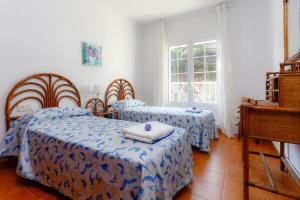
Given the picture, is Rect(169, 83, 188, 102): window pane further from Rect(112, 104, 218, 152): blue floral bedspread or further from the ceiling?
the ceiling

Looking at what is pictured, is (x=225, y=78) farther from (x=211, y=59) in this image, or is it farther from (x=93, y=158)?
(x=93, y=158)

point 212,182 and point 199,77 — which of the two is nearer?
point 212,182

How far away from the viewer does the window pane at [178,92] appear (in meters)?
4.10

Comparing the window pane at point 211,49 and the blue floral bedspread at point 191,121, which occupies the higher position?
the window pane at point 211,49

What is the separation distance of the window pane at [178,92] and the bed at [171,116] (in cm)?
94

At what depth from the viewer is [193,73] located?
3.96m

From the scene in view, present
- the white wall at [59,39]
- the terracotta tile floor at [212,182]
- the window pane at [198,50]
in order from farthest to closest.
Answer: the window pane at [198,50] → the white wall at [59,39] → the terracotta tile floor at [212,182]

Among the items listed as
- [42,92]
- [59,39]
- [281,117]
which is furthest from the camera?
[59,39]

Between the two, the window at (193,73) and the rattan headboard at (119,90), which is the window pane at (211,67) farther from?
the rattan headboard at (119,90)

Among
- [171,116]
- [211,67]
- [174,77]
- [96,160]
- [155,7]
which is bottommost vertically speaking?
[96,160]

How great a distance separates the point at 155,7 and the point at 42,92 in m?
2.76

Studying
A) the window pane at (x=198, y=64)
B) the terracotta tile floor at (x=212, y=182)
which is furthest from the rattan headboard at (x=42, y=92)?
the window pane at (x=198, y=64)

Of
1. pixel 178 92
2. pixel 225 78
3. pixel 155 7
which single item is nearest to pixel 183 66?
pixel 178 92

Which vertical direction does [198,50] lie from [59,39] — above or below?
above
